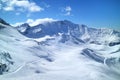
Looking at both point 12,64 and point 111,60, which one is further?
point 111,60

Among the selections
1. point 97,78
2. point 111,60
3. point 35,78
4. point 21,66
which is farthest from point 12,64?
point 111,60

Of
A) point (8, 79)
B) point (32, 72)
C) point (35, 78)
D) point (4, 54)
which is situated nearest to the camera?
point (8, 79)

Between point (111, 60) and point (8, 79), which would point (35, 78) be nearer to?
point (8, 79)

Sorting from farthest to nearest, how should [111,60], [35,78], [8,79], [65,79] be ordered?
[111,60] → [65,79] → [35,78] → [8,79]

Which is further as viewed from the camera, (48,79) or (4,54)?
(4,54)

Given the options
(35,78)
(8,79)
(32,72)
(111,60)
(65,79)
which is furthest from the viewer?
(111,60)

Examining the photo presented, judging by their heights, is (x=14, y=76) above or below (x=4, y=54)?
below

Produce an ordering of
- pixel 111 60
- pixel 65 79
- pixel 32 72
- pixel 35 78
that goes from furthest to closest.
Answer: pixel 111 60
pixel 32 72
pixel 65 79
pixel 35 78

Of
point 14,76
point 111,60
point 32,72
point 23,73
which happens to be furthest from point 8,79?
point 111,60

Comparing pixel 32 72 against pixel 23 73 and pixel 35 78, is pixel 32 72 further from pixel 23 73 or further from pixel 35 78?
pixel 35 78
